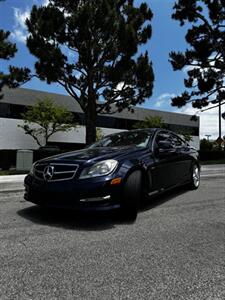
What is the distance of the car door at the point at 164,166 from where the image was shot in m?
6.11

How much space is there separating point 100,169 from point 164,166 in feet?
5.82

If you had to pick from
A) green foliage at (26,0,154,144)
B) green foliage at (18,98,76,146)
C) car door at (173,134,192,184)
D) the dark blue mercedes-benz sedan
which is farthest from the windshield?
green foliage at (18,98,76,146)

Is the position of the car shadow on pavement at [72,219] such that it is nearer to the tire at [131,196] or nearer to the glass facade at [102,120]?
the tire at [131,196]

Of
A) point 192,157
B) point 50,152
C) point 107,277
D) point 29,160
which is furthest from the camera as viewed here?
point 50,152

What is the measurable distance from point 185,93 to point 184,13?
19.9 feet

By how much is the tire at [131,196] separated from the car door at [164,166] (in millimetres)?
596

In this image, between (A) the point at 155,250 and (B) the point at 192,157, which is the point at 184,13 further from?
(A) the point at 155,250

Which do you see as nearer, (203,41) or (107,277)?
(107,277)

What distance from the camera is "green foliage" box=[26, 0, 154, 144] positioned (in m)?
19.2

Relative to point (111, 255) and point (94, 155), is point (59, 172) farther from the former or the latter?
point (111, 255)

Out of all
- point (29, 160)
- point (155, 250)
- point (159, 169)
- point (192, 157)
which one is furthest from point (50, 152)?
point (155, 250)

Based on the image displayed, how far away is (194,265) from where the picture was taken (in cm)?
364

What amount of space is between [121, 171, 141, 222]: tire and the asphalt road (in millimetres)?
196

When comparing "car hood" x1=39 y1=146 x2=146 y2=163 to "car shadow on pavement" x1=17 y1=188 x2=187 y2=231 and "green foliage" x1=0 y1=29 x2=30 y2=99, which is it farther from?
"green foliage" x1=0 y1=29 x2=30 y2=99
